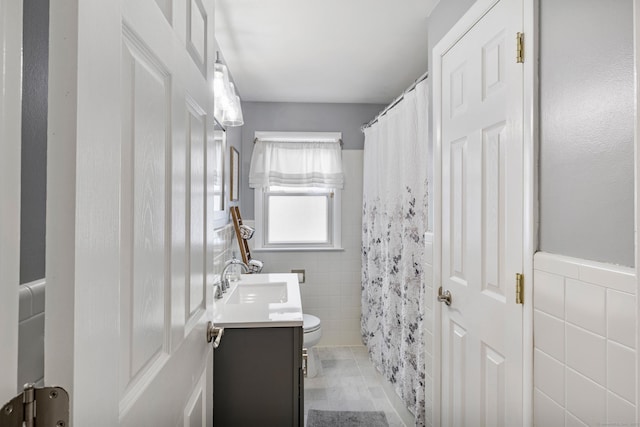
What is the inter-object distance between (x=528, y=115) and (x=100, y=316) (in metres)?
1.15

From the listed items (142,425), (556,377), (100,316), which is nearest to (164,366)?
(142,425)

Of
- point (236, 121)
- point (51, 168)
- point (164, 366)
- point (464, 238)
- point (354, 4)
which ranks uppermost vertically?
point (354, 4)

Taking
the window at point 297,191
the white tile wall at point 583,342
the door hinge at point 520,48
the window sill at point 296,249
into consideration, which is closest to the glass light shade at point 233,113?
the window at point 297,191

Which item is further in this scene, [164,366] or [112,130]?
[164,366]

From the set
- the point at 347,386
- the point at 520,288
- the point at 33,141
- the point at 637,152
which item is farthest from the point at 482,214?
the point at 347,386

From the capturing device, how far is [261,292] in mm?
2375

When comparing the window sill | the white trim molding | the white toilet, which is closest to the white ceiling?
the white trim molding

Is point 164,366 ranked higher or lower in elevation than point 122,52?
lower

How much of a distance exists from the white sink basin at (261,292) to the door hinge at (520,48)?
173 centimetres

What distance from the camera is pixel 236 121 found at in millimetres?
2139

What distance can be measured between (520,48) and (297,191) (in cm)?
257

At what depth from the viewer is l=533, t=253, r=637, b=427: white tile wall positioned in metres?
0.78

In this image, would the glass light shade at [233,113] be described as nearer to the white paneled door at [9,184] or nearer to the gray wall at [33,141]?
the gray wall at [33,141]

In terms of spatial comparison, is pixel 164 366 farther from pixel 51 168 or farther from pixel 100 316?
pixel 51 168
